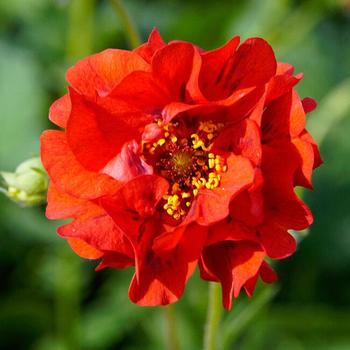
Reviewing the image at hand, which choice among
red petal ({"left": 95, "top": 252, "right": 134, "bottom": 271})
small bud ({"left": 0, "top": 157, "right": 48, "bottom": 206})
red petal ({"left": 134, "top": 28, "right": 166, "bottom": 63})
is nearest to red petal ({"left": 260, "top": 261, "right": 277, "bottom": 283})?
red petal ({"left": 95, "top": 252, "right": 134, "bottom": 271})

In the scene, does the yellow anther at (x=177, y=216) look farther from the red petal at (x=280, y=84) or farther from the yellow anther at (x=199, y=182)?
the red petal at (x=280, y=84)

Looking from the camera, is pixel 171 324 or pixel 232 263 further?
pixel 171 324

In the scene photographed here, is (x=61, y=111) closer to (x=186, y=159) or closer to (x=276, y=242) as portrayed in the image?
(x=186, y=159)

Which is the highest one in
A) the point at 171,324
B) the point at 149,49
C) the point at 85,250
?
the point at 149,49

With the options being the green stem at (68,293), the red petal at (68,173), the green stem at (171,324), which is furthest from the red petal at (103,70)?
the green stem at (68,293)

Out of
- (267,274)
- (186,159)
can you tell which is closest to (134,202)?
(186,159)

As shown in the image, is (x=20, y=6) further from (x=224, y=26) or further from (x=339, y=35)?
(x=339, y=35)

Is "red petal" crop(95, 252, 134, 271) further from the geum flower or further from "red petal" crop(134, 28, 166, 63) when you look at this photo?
"red petal" crop(134, 28, 166, 63)
